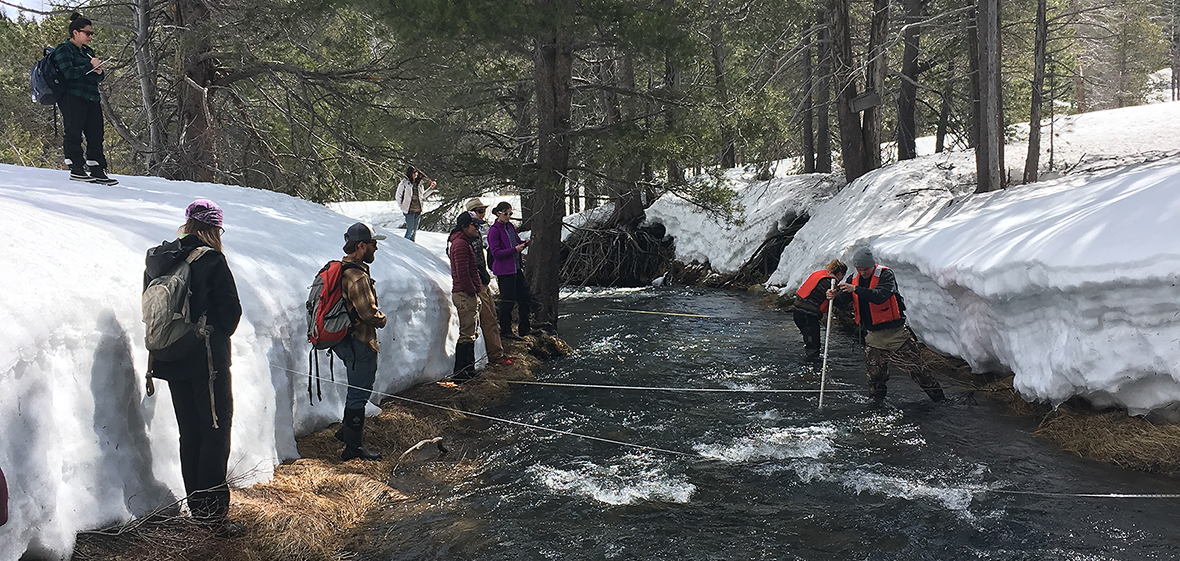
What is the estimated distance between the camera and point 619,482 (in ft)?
20.0

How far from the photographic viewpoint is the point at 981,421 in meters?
7.40

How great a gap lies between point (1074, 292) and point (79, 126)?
983cm

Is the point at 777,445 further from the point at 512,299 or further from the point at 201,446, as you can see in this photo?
the point at 512,299

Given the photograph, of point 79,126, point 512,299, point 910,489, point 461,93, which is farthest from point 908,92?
point 79,126

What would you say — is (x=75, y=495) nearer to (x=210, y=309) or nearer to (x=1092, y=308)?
(x=210, y=309)

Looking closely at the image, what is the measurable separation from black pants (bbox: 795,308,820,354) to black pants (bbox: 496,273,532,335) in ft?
12.3

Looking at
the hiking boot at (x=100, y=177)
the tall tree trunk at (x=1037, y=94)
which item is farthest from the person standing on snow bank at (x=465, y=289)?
the tall tree trunk at (x=1037, y=94)

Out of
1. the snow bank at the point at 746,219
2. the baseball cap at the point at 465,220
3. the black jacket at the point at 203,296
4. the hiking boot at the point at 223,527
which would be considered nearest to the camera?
the black jacket at the point at 203,296

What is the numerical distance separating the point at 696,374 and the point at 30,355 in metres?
7.22

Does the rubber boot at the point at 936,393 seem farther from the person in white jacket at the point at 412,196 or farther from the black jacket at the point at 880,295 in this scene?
the person in white jacket at the point at 412,196

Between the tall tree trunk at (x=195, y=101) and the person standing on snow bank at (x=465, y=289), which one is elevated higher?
the tall tree trunk at (x=195, y=101)

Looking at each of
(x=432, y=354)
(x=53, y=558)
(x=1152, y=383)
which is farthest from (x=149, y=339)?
(x=1152, y=383)

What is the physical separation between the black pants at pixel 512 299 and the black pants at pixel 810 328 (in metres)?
3.74

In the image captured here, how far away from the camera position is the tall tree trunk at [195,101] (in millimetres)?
10945
